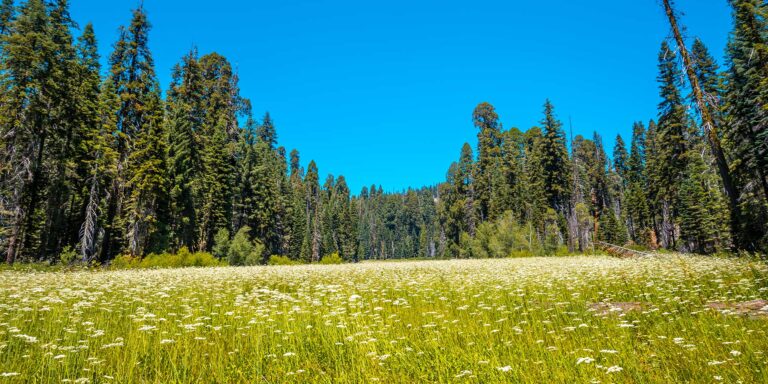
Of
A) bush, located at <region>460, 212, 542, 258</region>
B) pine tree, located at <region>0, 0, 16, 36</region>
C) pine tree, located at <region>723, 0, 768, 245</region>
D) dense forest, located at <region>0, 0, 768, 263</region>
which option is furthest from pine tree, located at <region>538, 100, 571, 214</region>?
pine tree, located at <region>0, 0, 16, 36</region>

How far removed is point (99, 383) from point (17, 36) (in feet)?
99.9

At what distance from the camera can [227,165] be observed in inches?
1624

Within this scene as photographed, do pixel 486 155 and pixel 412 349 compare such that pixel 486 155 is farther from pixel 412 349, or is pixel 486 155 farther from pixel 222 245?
pixel 412 349

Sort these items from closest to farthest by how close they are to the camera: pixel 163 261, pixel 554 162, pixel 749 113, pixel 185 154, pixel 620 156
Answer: pixel 749 113, pixel 163 261, pixel 185 154, pixel 554 162, pixel 620 156

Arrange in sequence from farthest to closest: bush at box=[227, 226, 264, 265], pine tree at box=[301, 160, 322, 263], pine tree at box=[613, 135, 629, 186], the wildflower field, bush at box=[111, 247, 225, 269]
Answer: pine tree at box=[613, 135, 629, 186] → pine tree at box=[301, 160, 322, 263] → bush at box=[227, 226, 264, 265] → bush at box=[111, 247, 225, 269] → the wildflower field

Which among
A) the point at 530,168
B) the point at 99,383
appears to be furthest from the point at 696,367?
the point at 530,168

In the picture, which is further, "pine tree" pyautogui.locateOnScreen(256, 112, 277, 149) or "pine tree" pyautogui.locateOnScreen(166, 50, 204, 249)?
"pine tree" pyautogui.locateOnScreen(256, 112, 277, 149)

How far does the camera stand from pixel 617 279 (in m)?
10.8

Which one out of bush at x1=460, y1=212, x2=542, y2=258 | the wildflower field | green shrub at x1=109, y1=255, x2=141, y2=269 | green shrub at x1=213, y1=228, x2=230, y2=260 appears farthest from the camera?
bush at x1=460, y1=212, x2=542, y2=258

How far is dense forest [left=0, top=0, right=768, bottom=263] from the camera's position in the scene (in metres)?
23.3

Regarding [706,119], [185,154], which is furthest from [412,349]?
[185,154]

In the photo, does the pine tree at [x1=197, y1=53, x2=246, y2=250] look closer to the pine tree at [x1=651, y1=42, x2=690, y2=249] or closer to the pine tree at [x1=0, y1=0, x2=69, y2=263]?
the pine tree at [x1=0, y1=0, x2=69, y2=263]

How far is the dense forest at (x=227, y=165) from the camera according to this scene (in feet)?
76.3

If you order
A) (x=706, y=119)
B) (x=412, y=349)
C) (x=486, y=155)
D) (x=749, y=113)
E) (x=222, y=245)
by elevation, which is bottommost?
(x=412, y=349)
